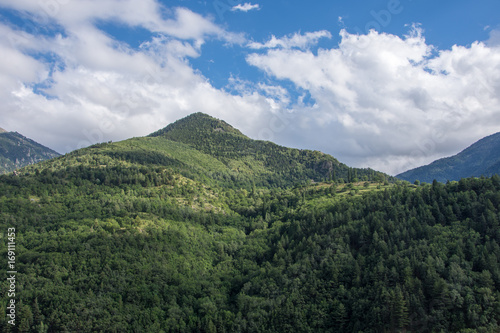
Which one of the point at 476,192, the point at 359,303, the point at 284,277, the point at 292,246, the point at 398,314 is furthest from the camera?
the point at 292,246

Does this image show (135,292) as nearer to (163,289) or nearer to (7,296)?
(163,289)

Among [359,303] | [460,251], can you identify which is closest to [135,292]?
[359,303]

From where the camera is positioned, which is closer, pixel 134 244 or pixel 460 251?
pixel 460 251

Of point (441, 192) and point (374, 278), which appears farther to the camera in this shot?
point (441, 192)

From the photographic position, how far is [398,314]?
114 meters

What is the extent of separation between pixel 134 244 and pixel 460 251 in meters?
160

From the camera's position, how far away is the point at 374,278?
13425cm

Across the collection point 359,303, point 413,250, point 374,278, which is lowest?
point 359,303

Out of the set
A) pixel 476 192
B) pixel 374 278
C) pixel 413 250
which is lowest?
pixel 374 278

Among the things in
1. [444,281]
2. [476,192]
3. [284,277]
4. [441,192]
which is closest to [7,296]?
[284,277]

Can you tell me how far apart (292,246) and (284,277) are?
114ft

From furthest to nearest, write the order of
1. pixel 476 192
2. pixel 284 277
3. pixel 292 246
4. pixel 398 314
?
pixel 292 246 → pixel 476 192 → pixel 284 277 → pixel 398 314

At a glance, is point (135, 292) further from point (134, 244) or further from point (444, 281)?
point (444, 281)

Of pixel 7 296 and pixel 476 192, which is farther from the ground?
pixel 476 192
